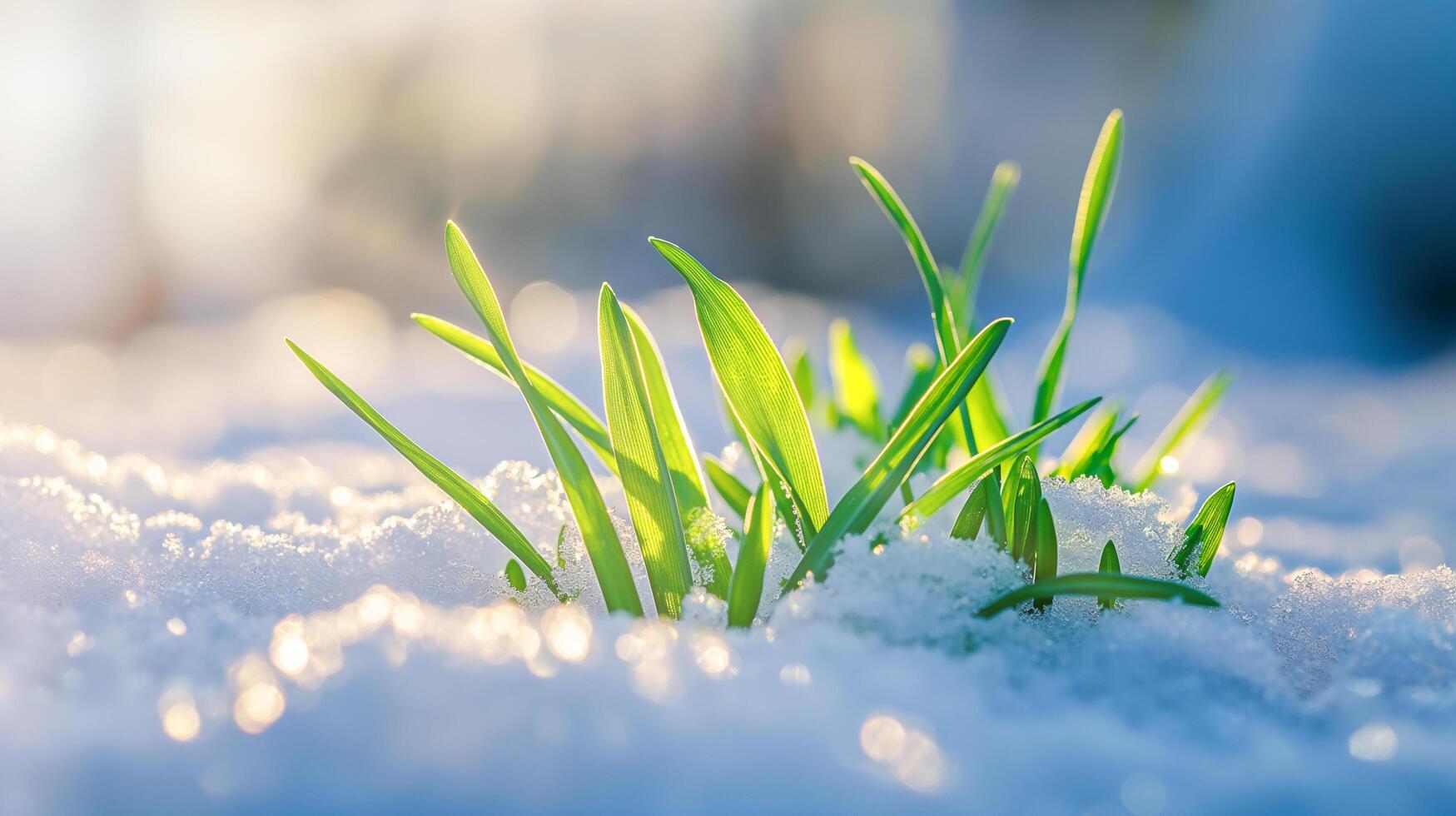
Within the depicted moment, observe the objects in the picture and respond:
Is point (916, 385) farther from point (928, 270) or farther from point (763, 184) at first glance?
point (763, 184)

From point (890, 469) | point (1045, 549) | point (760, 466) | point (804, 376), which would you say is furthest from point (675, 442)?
point (804, 376)

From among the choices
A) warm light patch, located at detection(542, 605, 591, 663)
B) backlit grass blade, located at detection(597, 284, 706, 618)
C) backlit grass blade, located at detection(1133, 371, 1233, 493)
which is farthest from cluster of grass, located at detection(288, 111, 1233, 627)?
backlit grass blade, located at detection(1133, 371, 1233, 493)

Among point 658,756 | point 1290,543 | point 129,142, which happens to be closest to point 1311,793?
point 658,756

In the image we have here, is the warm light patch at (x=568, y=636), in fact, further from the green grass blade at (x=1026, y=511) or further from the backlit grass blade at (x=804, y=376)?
the backlit grass blade at (x=804, y=376)

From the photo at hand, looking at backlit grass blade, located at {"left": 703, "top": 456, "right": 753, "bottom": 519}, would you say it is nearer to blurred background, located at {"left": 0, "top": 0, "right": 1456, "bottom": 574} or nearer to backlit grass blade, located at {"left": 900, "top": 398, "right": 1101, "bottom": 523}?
backlit grass blade, located at {"left": 900, "top": 398, "right": 1101, "bottom": 523}

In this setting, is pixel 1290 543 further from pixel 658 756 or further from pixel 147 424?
pixel 147 424

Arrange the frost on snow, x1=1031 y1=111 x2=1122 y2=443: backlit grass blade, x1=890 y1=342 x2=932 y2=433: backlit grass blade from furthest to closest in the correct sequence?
1. x1=890 y1=342 x2=932 y2=433: backlit grass blade
2. x1=1031 y1=111 x2=1122 y2=443: backlit grass blade
3. the frost on snow
